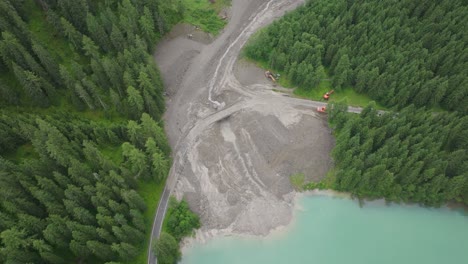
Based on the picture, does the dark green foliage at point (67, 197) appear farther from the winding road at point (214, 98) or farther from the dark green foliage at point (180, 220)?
the winding road at point (214, 98)

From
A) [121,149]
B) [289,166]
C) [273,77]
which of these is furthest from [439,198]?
[121,149]

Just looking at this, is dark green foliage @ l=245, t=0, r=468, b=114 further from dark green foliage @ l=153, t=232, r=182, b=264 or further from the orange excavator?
dark green foliage @ l=153, t=232, r=182, b=264

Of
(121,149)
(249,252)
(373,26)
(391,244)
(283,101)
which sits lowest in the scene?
(391,244)

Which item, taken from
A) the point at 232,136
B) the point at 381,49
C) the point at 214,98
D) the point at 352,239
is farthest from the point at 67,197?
the point at 381,49

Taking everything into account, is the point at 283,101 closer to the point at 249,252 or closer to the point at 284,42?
the point at 284,42

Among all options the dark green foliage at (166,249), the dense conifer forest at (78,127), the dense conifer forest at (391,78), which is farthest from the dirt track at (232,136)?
the dark green foliage at (166,249)

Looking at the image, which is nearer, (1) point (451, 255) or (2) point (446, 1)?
(1) point (451, 255)
